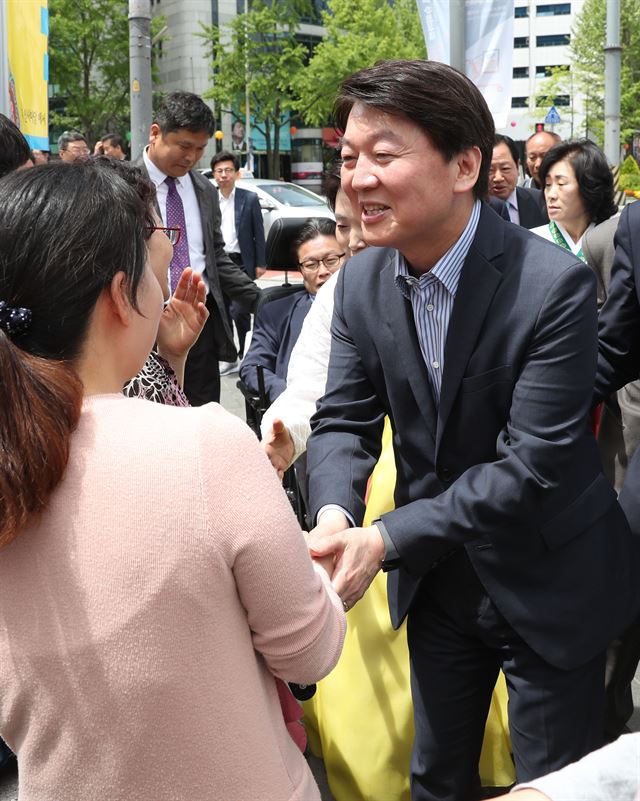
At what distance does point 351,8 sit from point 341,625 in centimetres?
4351

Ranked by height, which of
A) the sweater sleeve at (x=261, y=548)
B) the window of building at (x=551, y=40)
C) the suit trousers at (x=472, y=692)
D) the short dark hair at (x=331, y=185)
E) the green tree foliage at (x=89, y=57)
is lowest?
the suit trousers at (x=472, y=692)

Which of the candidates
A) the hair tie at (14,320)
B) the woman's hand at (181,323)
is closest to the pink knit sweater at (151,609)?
the hair tie at (14,320)

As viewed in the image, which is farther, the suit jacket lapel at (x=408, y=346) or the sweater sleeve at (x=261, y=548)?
the suit jacket lapel at (x=408, y=346)

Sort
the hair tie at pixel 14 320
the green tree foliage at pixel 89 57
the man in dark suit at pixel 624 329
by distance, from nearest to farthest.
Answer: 1. the hair tie at pixel 14 320
2. the man in dark suit at pixel 624 329
3. the green tree foliage at pixel 89 57

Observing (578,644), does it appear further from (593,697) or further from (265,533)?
(265,533)

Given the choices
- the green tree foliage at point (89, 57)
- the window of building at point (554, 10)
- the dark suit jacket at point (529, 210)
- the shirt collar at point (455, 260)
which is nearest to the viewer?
the shirt collar at point (455, 260)

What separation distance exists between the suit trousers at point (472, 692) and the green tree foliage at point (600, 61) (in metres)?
40.1

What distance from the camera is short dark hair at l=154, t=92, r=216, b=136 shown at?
515cm

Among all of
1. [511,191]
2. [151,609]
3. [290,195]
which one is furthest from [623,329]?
[290,195]

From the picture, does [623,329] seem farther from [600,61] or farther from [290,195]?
[600,61]

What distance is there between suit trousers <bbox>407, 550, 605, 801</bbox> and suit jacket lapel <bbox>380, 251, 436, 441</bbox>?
14.4 inches

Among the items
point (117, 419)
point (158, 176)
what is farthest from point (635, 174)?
point (117, 419)

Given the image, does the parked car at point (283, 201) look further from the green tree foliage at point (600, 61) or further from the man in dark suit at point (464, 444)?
the green tree foliage at point (600, 61)

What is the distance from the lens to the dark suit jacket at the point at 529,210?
6871 millimetres
